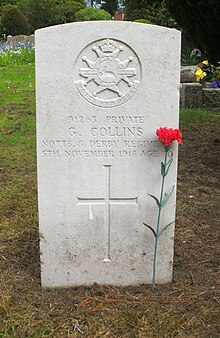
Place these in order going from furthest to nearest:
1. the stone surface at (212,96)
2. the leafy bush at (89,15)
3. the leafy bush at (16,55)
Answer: the leafy bush at (89,15), the leafy bush at (16,55), the stone surface at (212,96)

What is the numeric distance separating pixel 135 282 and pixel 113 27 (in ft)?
5.04

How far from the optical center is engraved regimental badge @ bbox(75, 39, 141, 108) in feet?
9.20

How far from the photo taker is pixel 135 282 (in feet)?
10.4

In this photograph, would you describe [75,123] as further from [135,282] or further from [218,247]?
[218,247]

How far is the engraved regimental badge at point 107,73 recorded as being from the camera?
2805 millimetres

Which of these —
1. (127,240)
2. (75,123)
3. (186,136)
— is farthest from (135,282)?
(186,136)

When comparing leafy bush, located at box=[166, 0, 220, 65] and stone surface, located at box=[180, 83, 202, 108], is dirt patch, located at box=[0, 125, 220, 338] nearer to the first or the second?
leafy bush, located at box=[166, 0, 220, 65]

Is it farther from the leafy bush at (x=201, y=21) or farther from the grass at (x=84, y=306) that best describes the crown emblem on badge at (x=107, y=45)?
the leafy bush at (x=201, y=21)

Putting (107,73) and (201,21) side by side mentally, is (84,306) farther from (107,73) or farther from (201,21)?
(201,21)

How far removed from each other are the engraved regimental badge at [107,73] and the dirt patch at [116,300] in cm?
114

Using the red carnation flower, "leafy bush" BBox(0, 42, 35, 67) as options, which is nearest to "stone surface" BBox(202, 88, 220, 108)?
the red carnation flower

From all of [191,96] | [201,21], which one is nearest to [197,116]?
[191,96]

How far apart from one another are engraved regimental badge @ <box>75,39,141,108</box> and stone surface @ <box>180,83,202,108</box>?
22.4ft

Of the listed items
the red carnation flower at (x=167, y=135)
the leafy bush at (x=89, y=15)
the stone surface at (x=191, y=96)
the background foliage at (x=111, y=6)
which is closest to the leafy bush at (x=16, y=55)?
the stone surface at (x=191, y=96)
